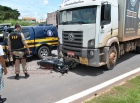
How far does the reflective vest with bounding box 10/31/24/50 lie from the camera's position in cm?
575

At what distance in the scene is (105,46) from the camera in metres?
6.54

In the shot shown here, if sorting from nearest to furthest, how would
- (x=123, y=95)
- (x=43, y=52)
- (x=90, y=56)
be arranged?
(x=123, y=95) → (x=90, y=56) → (x=43, y=52)

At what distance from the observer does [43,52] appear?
916 cm

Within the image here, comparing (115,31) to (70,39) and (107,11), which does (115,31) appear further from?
(70,39)

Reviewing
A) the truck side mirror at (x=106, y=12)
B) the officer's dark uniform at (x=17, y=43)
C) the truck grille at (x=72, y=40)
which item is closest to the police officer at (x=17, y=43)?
the officer's dark uniform at (x=17, y=43)

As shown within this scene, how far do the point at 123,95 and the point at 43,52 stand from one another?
551 cm

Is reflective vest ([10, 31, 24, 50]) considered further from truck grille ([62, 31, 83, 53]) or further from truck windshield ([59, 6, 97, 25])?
truck windshield ([59, 6, 97, 25])

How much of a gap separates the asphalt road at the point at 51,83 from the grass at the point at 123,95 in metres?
0.80

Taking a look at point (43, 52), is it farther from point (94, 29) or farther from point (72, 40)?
point (94, 29)

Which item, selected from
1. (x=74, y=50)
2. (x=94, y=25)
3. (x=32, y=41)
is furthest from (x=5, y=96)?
(x=32, y=41)

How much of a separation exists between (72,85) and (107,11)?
9.46 feet

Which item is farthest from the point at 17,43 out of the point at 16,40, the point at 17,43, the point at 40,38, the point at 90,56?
the point at 40,38

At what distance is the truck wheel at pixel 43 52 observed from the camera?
8.99 meters

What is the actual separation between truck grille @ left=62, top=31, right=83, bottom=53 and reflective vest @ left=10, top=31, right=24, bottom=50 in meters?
1.87
